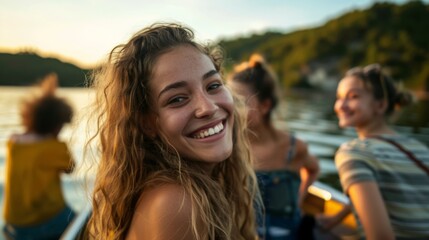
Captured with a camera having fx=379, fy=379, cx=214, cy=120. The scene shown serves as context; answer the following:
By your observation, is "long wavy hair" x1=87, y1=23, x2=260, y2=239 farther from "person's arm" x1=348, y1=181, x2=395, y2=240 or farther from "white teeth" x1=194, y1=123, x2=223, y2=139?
"person's arm" x1=348, y1=181, x2=395, y2=240

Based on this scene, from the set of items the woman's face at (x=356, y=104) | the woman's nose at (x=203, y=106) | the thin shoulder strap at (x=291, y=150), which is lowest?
the thin shoulder strap at (x=291, y=150)

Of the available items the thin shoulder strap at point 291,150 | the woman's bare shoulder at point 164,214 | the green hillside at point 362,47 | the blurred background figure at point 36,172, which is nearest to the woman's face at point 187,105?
the woman's bare shoulder at point 164,214

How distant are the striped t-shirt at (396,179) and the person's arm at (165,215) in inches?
47.5

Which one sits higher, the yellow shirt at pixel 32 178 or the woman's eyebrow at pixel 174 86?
the woman's eyebrow at pixel 174 86

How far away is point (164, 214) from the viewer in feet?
4.48

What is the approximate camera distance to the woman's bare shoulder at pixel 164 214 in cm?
137

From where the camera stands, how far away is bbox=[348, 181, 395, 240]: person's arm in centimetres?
214

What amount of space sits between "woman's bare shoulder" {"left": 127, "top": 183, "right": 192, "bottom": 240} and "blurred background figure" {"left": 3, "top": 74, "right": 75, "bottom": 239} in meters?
2.77

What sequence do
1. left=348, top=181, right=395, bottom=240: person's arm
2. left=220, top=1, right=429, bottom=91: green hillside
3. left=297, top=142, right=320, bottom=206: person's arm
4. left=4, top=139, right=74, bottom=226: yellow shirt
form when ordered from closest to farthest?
left=348, top=181, right=395, bottom=240: person's arm → left=297, top=142, right=320, bottom=206: person's arm → left=4, top=139, right=74, bottom=226: yellow shirt → left=220, top=1, right=429, bottom=91: green hillside

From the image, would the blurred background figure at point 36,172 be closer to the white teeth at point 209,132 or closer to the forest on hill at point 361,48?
the white teeth at point 209,132

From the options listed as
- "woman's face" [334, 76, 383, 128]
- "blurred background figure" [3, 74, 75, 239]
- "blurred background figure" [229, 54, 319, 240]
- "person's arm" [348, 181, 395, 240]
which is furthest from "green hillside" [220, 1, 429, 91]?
"person's arm" [348, 181, 395, 240]

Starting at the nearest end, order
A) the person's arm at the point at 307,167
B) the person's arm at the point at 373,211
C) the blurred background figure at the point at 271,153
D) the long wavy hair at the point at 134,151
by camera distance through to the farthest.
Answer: the long wavy hair at the point at 134,151 → the person's arm at the point at 373,211 → the blurred background figure at the point at 271,153 → the person's arm at the point at 307,167

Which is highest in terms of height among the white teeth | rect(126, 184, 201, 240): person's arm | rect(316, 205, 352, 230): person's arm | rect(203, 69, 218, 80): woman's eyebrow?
rect(203, 69, 218, 80): woman's eyebrow

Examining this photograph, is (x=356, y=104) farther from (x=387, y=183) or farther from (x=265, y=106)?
(x=265, y=106)
